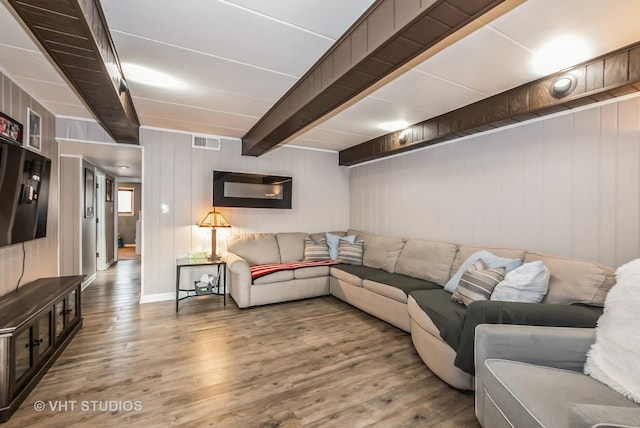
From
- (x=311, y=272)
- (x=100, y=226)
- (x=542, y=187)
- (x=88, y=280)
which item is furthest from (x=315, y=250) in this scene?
(x=100, y=226)

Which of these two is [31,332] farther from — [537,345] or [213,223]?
[537,345]

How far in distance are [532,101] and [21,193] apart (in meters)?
4.36

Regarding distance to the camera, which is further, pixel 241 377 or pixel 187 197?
pixel 187 197

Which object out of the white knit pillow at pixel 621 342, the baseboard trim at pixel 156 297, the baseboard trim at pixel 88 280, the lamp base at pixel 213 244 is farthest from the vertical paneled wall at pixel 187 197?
the white knit pillow at pixel 621 342

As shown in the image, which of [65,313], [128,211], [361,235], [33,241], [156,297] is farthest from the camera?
[128,211]

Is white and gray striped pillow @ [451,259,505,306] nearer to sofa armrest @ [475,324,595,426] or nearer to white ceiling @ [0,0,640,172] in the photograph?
sofa armrest @ [475,324,595,426]

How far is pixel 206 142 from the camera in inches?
173

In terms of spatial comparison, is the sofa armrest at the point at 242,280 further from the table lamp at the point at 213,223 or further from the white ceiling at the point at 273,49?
the white ceiling at the point at 273,49

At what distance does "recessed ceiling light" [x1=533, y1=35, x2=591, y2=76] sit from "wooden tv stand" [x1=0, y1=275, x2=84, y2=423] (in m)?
3.89

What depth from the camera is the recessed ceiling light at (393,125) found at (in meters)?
3.65

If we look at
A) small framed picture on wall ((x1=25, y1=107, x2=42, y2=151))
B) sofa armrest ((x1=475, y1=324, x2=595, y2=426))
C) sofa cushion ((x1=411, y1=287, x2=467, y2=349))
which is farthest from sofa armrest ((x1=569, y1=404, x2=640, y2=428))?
small framed picture on wall ((x1=25, y1=107, x2=42, y2=151))

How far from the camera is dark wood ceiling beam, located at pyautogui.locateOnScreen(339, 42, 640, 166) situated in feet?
6.58

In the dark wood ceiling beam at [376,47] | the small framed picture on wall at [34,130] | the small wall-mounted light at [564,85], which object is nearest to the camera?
the dark wood ceiling beam at [376,47]

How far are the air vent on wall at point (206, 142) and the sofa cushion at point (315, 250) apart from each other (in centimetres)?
207
